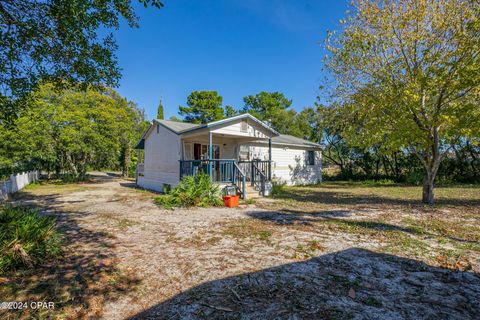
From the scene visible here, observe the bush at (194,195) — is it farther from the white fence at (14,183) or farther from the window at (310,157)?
the window at (310,157)

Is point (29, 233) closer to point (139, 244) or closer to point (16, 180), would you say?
point (139, 244)

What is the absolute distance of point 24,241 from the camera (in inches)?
143

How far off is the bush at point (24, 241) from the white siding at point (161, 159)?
8.14m

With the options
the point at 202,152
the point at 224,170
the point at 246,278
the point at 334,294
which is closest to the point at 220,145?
the point at 202,152

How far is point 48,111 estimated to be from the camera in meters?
17.2

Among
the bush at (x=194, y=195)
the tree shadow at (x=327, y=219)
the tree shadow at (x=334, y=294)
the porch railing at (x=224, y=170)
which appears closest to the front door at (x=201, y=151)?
the porch railing at (x=224, y=170)

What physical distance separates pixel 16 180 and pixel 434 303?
18232 millimetres

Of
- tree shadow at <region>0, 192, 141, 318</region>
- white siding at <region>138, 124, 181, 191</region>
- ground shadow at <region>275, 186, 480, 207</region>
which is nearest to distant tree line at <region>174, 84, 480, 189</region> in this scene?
ground shadow at <region>275, 186, 480, 207</region>

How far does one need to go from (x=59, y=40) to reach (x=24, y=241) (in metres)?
4.28

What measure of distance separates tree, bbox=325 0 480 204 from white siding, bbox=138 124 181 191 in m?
8.71

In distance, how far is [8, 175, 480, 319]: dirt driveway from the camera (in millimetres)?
2521

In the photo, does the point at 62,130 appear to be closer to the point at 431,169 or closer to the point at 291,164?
the point at 291,164

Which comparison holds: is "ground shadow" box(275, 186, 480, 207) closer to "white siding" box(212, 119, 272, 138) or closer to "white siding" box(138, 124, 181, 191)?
"white siding" box(212, 119, 272, 138)

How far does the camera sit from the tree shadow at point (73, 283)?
2.56 meters
